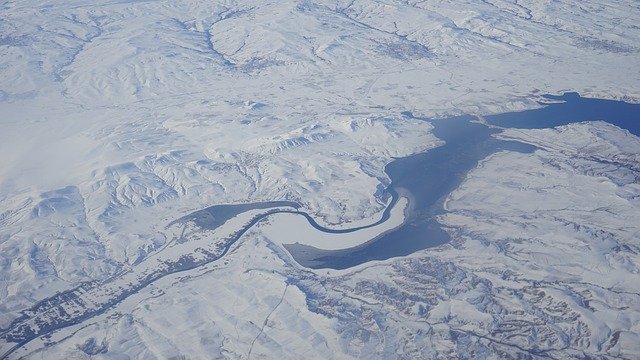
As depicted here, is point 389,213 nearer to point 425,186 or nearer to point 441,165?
point 425,186

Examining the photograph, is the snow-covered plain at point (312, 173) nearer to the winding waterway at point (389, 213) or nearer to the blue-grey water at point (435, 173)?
the winding waterway at point (389, 213)

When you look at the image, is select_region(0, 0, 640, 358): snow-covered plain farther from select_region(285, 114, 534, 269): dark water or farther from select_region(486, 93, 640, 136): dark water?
select_region(486, 93, 640, 136): dark water

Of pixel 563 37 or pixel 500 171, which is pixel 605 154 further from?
pixel 563 37

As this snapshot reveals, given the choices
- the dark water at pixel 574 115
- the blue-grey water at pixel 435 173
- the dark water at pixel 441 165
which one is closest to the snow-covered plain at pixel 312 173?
the blue-grey water at pixel 435 173

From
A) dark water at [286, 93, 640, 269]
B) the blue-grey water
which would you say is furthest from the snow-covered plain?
dark water at [286, 93, 640, 269]

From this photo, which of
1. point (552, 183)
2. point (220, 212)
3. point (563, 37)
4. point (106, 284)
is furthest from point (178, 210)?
point (563, 37)

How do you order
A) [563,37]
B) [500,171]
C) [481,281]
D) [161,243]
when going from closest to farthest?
[481,281], [161,243], [500,171], [563,37]
